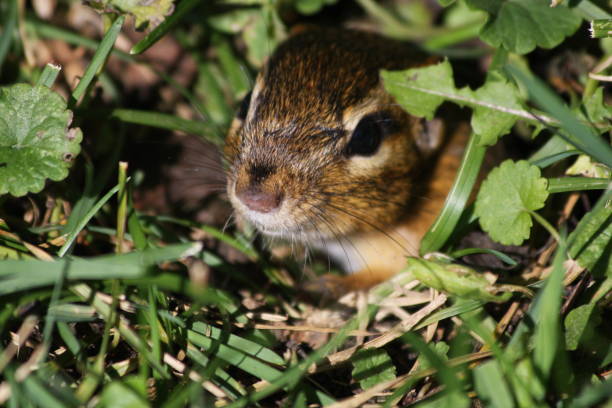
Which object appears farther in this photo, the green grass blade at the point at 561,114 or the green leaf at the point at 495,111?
the green leaf at the point at 495,111

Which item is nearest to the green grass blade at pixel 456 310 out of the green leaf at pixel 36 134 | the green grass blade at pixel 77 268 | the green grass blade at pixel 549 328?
the green grass blade at pixel 549 328

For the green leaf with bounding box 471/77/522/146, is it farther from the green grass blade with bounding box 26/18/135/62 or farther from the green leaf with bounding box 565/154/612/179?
the green grass blade with bounding box 26/18/135/62

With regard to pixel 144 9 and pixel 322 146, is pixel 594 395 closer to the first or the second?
pixel 322 146

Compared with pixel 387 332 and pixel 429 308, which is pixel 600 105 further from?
pixel 387 332

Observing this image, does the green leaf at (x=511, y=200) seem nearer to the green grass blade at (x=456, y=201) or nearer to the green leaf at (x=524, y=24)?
the green grass blade at (x=456, y=201)

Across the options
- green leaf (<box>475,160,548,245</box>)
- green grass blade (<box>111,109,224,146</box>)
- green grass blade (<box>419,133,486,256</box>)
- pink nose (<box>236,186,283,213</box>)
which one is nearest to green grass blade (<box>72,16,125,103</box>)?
green grass blade (<box>111,109,224,146</box>)

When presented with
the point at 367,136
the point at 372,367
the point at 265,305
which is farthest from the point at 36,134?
the point at 372,367
